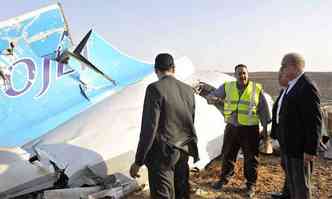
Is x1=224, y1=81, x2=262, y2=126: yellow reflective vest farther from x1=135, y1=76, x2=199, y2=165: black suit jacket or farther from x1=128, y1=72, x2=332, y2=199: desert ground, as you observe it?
x1=135, y1=76, x2=199, y2=165: black suit jacket

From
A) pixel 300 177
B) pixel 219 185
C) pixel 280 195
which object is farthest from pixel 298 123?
pixel 219 185

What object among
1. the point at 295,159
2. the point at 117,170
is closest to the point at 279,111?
the point at 295,159

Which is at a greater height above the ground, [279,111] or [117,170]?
[279,111]

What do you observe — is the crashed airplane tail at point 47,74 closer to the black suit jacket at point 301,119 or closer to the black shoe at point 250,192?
the black shoe at point 250,192

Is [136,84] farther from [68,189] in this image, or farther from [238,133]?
[68,189]

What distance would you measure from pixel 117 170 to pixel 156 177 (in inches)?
66.5

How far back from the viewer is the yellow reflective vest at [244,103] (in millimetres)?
4715

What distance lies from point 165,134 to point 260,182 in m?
2.75

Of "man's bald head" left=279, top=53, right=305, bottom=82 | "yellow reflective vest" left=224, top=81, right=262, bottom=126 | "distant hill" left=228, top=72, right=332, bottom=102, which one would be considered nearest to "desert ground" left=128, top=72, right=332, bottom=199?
"yellow reflective vest" left=224, top=81, right=262, bottom=126

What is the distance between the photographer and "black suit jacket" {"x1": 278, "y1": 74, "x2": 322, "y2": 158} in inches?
126

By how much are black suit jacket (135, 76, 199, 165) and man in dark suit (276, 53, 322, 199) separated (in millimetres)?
834

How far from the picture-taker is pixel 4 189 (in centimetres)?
408

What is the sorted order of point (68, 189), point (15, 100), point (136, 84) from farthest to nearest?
1. point (136, 84)
2. point (15, 100)
3. point (68, 189)

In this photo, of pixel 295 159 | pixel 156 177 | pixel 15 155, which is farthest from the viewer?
Result: pixel 15 155
